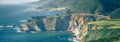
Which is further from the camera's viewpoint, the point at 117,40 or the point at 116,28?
the point at 116,28

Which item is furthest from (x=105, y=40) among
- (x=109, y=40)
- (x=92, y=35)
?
Result: (x=92, y=35)

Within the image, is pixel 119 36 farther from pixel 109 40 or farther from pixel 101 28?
pixel 101 28

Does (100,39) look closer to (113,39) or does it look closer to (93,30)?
(113,39)

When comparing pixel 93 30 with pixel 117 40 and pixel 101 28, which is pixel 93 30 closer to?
pixel 101 28

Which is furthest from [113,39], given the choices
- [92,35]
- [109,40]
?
[92,35]

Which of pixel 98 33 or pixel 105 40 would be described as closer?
pixel 105 40

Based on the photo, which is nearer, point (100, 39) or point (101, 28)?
point (100, 39)

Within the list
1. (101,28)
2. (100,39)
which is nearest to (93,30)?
(101,28)
